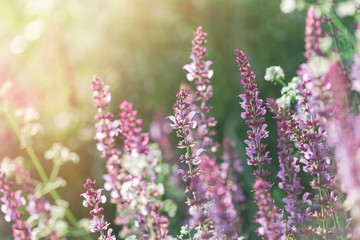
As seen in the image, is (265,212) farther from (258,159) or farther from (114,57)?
(114,57)

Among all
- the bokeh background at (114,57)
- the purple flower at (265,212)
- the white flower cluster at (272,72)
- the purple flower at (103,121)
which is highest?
the bokeh background at (114,57)

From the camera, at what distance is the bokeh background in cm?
523

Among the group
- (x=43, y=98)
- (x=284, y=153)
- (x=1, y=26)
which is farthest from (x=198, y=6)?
(x=284, y=153)

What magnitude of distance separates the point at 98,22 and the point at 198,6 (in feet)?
3.86

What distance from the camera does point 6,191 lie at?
1735 mm

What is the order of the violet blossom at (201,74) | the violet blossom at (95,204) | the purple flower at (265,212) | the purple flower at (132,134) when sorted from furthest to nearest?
the violet blossom at (201,74) < the violet blossom at (95,204) < the purple flower at (132,134) < the purple flower at (265,212)

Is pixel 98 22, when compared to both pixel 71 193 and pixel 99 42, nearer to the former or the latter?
pixel 99 42

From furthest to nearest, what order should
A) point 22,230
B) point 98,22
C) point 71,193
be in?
point 71,193
point 98,22
point 22,230

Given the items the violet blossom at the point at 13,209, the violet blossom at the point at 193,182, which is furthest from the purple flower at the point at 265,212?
the violet blossom at the point at 13,209

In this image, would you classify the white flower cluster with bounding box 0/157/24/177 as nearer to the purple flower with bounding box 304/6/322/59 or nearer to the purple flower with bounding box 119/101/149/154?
the purple flower with bounding box 119/101/149/154

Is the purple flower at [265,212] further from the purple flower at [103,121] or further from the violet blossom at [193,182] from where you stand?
the purple flower at [103,121]

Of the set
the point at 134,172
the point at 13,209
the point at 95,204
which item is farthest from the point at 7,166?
the point at 134,172

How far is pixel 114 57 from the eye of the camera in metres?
5.30

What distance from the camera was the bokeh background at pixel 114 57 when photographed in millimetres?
5230
